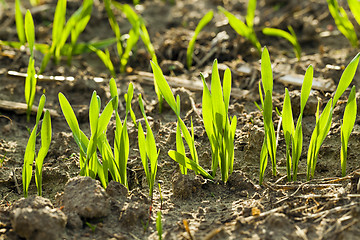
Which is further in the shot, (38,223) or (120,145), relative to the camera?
(120,145)

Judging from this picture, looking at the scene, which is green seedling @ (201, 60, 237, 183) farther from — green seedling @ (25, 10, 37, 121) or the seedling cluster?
green seedling @ (25, 10, 37, 121)

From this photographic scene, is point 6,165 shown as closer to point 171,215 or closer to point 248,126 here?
point 171,215

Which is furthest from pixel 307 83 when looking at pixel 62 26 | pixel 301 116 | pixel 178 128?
pixel 62 26

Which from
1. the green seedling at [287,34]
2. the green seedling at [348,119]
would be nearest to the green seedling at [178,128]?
the green seedling at [348,119]

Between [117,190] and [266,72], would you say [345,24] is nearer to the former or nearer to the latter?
[266,72]

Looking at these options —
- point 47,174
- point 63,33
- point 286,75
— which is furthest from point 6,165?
point 286,75

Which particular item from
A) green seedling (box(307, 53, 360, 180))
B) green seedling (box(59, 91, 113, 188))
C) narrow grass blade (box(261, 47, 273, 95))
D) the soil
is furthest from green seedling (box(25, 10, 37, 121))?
green seedling (box(307, 53, 360, 180))
